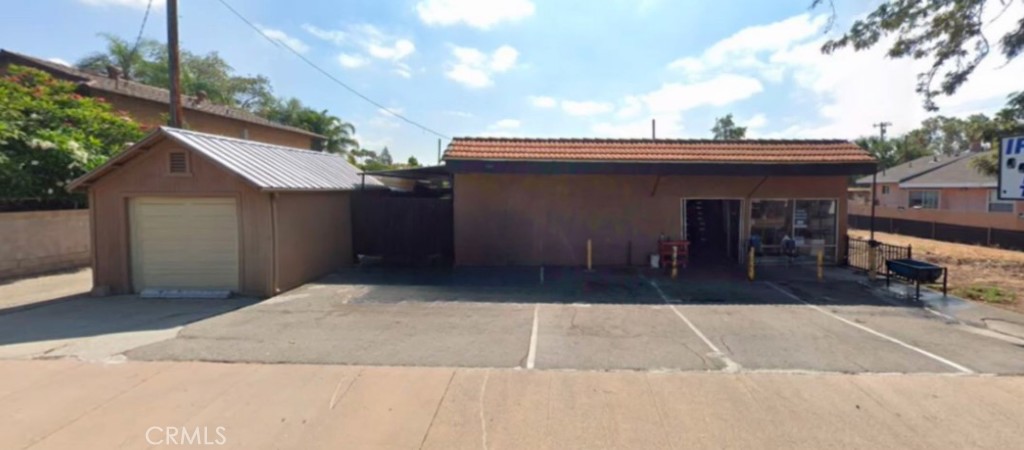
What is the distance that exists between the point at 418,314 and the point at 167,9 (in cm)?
1102

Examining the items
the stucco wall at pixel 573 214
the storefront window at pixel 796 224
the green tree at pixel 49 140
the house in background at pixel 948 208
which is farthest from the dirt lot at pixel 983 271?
the green tree at pixel 49 140

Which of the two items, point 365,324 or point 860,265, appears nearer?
point 365,324

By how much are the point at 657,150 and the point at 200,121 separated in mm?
24323

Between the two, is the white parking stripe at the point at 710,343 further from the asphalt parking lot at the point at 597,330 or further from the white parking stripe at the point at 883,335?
the white parking stripe at the point at 883,335

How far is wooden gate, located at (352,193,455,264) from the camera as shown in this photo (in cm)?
1401

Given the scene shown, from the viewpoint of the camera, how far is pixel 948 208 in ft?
94.3

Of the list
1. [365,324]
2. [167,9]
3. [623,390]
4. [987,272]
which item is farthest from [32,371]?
[987,272]

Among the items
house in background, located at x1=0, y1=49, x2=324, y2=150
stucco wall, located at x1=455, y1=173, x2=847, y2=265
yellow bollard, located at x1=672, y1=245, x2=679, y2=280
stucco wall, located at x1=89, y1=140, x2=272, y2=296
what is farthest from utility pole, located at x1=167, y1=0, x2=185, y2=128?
yellow bollard, located at x1=672, y1=245, x2=679, y2=280

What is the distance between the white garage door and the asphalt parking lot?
156 cm

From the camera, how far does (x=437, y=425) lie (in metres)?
4.28

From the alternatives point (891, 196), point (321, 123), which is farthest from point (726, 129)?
point (321, 123)

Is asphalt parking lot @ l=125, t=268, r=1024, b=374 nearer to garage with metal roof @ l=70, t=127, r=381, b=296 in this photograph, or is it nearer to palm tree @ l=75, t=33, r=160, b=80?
garage with metal roof @ l=70, t=127, r=381, b=296

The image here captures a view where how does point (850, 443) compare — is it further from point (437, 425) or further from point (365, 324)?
point (365, 324)

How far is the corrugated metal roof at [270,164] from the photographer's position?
369 inches
